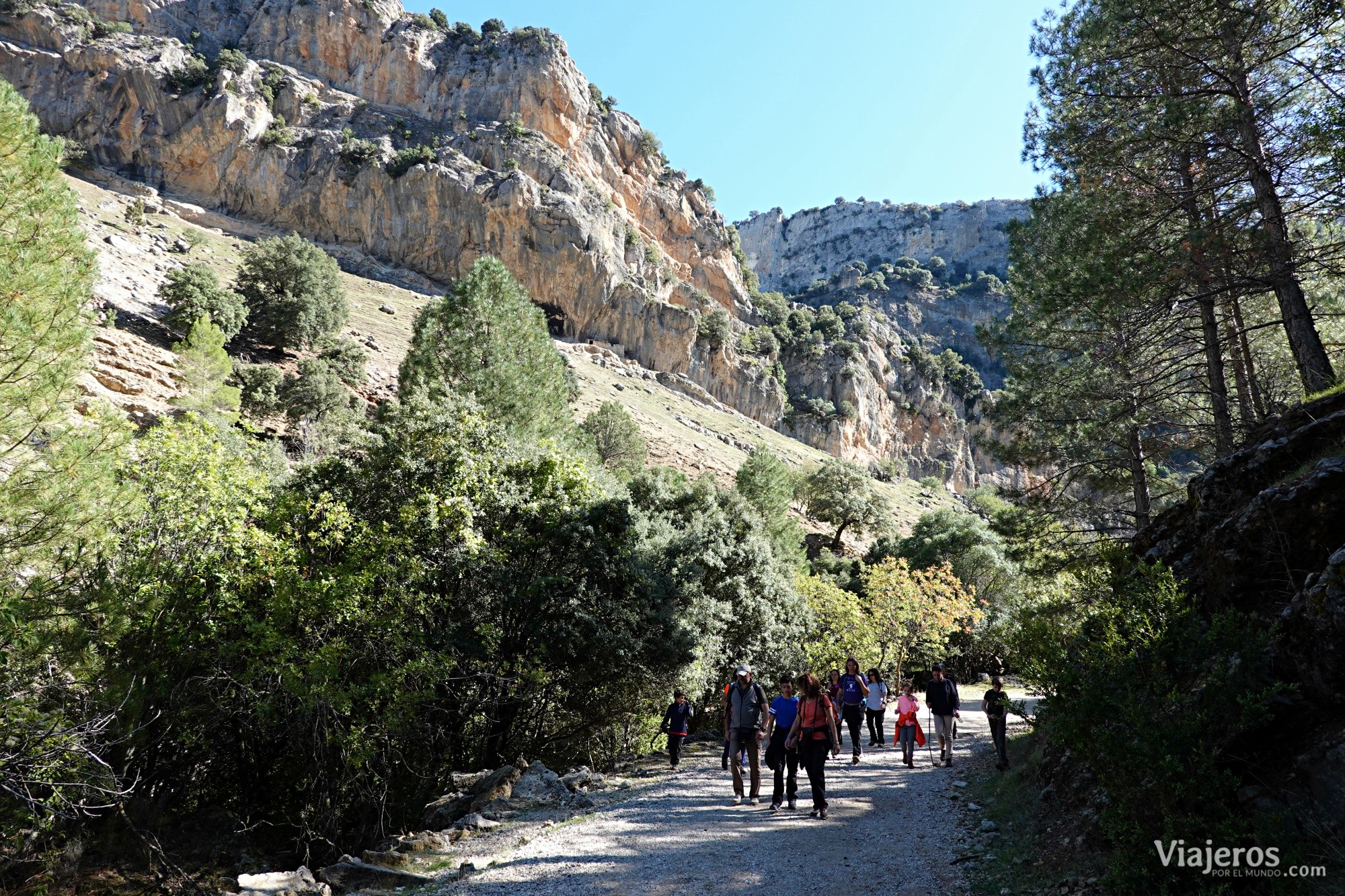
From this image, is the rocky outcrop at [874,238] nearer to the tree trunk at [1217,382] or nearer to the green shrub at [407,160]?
the green shrub at [407,160]

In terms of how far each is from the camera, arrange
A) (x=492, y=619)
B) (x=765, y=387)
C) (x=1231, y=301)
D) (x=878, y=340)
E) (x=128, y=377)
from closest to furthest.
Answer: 1. (x=1231, y=301)
2. (x=492, y=619)
3. (x=128, y=377)
4. (x=765, y=387)
5. (x=878, y=340)

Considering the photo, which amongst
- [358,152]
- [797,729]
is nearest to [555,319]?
[358,152]

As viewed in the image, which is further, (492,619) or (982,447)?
(982,447)

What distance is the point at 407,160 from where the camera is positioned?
245 feet

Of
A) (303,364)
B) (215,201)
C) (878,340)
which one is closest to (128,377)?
(303,364)

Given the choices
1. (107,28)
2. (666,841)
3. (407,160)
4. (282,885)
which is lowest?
(282,885)

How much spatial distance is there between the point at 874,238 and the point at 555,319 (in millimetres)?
131258

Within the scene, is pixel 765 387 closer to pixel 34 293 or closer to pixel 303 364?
pixel 303 364

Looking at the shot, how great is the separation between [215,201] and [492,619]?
77873 millimetres

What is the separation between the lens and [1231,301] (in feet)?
33.0

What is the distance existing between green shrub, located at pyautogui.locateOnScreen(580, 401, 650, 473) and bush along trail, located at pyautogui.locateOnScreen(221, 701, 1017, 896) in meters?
31.3

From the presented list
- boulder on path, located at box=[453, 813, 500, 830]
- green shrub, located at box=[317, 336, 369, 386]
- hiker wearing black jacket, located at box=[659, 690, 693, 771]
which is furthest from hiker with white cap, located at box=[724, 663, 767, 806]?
green shrub, located at box=[317, 336, 369, 386]

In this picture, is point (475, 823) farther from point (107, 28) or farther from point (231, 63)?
point (107, 28)

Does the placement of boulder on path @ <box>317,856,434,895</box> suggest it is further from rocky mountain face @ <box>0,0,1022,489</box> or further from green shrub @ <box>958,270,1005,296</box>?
green shrub @ <box>958,270,1005,296</box>
